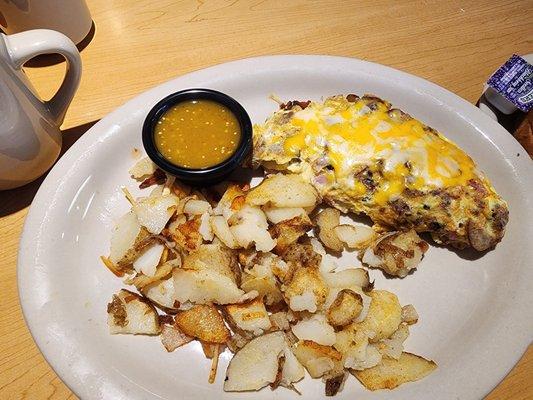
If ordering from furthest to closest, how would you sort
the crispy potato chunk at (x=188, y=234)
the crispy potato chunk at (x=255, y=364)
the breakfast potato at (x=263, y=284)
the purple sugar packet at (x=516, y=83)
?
the purple sugar packet at (x=516, y=83) < the crispy potato chunk at (x=188, y=234) < the breakfast potato at (x=263, y=284) < the crispy potato chunk at (x=255, y=364)

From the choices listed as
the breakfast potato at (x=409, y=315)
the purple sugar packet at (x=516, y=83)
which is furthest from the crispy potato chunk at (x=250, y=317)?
the purple sugar packet at (x=516, y=83)

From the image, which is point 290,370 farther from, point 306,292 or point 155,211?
point 155,211

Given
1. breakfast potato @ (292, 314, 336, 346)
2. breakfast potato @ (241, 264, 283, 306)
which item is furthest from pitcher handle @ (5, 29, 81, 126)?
breakfast potato @ (292, 314, 336, 346)

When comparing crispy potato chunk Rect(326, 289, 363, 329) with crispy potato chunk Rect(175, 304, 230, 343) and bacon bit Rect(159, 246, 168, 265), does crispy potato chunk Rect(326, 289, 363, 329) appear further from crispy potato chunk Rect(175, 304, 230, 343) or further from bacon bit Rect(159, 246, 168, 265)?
bacon bit Rect(159, 246, 168, 265)

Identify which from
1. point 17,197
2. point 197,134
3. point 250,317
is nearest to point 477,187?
point 250,317

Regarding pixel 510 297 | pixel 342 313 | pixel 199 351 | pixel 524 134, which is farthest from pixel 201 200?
pixel 524 134

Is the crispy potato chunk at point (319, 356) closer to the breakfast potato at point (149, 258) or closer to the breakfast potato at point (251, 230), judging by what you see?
the breakfast potato at point (251, 230)
